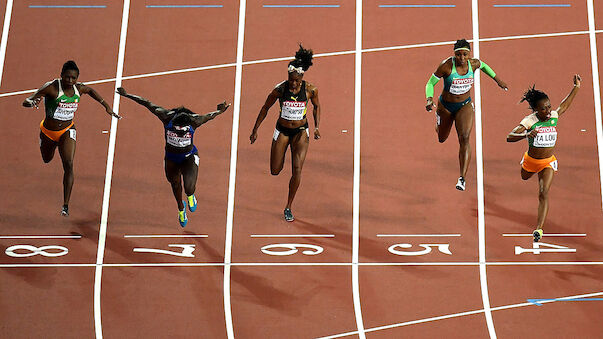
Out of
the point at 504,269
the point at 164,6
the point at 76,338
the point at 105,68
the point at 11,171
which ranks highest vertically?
the point at 164,6

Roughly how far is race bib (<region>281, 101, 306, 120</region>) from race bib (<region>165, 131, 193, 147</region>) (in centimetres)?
127

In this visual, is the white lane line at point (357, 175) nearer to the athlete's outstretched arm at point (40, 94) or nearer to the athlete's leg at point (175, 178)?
the athlete's leg at point (175, 178)

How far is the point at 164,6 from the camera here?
17547 mm

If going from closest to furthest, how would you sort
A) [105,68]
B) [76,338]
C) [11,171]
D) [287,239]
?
[76,338] < [287,239] < [11,171] < [105,68]

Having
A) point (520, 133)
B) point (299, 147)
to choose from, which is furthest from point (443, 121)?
point (299, 147)

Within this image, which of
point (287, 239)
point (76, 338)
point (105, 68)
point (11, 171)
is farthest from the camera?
point (105, 68)

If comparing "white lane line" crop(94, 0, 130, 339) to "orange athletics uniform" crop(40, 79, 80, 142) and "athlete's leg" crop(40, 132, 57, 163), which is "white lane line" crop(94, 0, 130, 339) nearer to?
"athlete's leg" crop(40, 132, 57, 163)

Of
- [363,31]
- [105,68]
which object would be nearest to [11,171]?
[105,68]

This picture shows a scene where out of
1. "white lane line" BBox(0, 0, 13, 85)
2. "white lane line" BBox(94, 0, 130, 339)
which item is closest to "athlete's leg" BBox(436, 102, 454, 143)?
"white lane line" BBox(94, 0, 130, 339)

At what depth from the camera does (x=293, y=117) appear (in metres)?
14.1

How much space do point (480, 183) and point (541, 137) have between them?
1656mm

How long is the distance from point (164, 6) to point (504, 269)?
692 centimetres

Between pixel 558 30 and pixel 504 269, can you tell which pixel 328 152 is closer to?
pixel 504 269

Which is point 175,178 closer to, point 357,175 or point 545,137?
point 357,175
